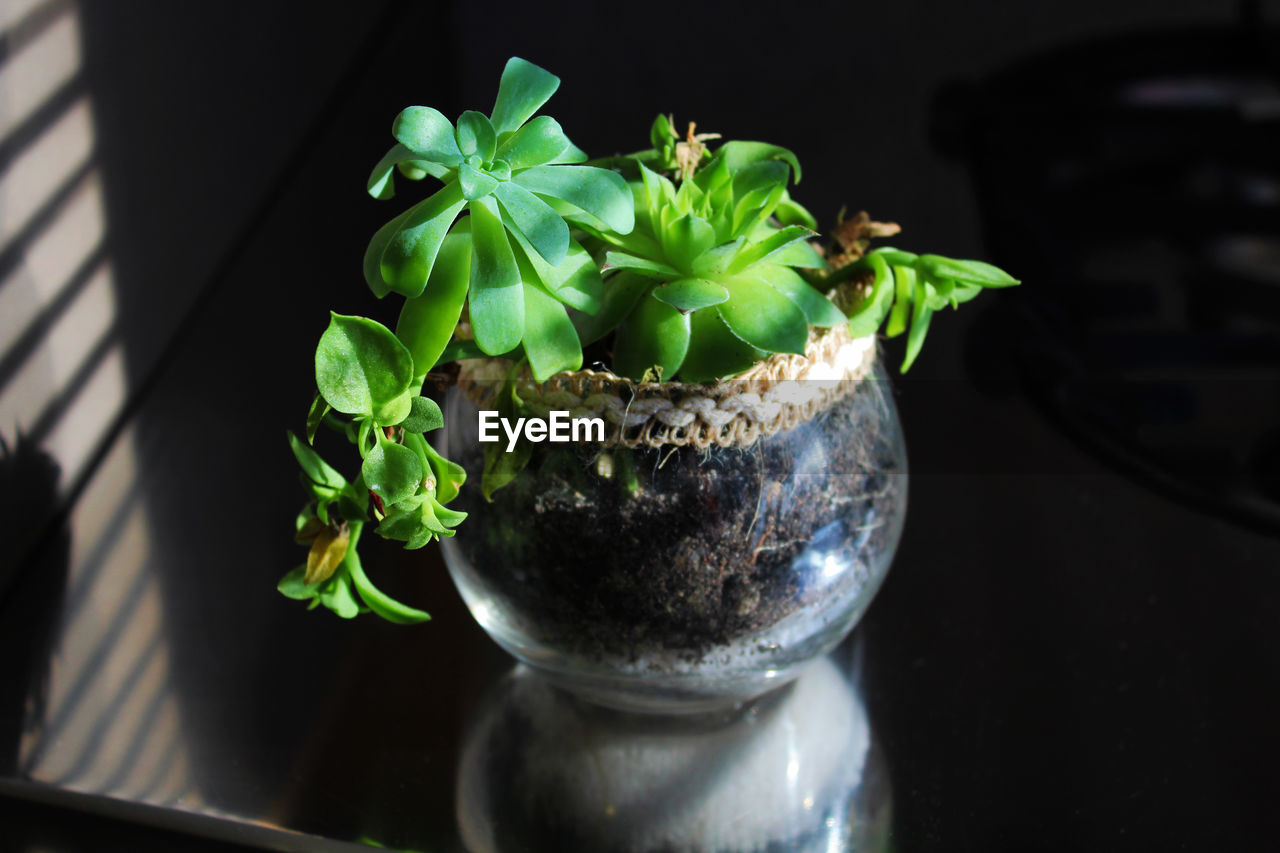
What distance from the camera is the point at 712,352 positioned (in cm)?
39

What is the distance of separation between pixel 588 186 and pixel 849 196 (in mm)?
900

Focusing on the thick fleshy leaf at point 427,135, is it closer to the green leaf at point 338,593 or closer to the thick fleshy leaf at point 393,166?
the thick fleshy leaf at point 393,166

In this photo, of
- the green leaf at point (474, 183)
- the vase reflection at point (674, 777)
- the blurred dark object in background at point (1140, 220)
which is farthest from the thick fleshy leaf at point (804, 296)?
the blurred dark object in background at point (1140, 220)

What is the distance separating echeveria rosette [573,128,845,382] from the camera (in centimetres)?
37

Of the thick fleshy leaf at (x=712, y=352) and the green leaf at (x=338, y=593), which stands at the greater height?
the thick fleshy leaf at (x=712, y=352)

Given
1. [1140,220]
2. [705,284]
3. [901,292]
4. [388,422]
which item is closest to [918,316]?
[901,292]

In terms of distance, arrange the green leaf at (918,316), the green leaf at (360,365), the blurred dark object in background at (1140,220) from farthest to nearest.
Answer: the blurred dark object in background at (1140,220)
the green leaf at (918,316)
the green leaf at (360,365)

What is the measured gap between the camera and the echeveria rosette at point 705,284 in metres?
0.37

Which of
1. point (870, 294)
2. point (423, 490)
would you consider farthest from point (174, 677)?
point (870, 294)

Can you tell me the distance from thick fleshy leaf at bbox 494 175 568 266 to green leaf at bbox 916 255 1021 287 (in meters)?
0.16

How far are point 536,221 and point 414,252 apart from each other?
0.04 meters

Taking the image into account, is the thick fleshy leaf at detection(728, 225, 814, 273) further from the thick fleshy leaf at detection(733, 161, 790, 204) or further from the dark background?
the dark background

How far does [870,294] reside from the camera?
443 mm

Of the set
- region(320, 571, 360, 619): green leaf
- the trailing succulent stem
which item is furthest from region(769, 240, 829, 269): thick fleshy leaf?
region(320, 571, 360, 619): green leaf
